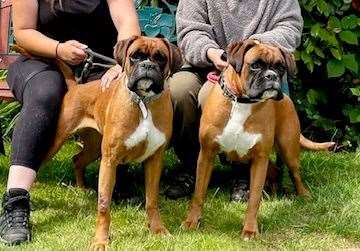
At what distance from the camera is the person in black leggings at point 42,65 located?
12.7 ft

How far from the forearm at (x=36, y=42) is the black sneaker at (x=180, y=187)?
1090mm

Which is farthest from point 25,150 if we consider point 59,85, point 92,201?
point 92,201

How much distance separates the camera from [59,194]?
4559 mm

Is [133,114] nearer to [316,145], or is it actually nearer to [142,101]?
[142,101]

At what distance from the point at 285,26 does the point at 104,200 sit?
152 centimetres

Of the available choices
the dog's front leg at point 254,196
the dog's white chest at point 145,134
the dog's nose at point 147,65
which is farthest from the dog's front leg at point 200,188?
the dog's nose at point 147,65

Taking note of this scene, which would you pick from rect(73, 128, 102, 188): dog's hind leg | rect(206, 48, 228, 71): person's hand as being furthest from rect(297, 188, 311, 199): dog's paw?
rect(73, 128, 102, 188): dog's hind leg

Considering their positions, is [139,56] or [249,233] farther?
[249,233]

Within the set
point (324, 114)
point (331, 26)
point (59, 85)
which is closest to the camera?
point (59, 85)

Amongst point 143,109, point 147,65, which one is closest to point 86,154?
point 143,109

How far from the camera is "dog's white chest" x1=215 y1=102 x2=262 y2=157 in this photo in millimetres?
3879

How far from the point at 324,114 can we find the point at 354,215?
1918 millimetres

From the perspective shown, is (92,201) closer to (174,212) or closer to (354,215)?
(174,212)

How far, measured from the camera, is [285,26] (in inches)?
172
